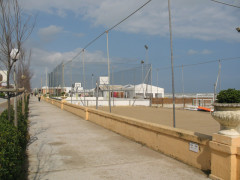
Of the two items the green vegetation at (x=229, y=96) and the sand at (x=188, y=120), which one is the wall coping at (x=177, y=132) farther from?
the sand at (x=188, y=120)

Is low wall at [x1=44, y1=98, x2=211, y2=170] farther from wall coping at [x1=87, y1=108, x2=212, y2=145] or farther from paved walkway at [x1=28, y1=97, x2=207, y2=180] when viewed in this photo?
paved walkway at [x1=28, y1=97, x2=207, y2=180]

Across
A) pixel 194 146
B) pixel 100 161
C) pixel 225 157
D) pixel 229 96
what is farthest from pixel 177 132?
pixel 100 161

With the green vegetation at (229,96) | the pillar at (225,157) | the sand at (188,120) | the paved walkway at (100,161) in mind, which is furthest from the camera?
the sand at (188,120)

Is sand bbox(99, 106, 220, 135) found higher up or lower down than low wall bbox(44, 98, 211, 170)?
lower down

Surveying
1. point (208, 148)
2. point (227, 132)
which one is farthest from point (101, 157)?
point (227, 132)

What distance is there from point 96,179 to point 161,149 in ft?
7.87

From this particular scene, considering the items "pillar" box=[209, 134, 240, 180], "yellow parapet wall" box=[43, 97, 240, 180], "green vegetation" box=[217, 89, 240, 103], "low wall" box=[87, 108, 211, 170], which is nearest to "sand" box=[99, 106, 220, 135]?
"low wall" box=[87, 108, 211, 170]

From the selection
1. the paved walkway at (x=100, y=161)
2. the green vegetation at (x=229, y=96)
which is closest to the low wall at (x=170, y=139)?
the paved walkway at (x=100, y=161)

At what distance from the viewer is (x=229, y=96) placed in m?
4.57

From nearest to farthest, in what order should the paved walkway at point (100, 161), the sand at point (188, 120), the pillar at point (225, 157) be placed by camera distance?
the pillar at point (225, 157), the paved walkway at point (100, 161), the sand at point (188, 120)

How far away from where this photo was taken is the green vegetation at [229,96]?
4520mm

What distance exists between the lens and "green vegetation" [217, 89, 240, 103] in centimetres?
452

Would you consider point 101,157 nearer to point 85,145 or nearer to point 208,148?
point 85,145

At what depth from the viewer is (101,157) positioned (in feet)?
21.6
